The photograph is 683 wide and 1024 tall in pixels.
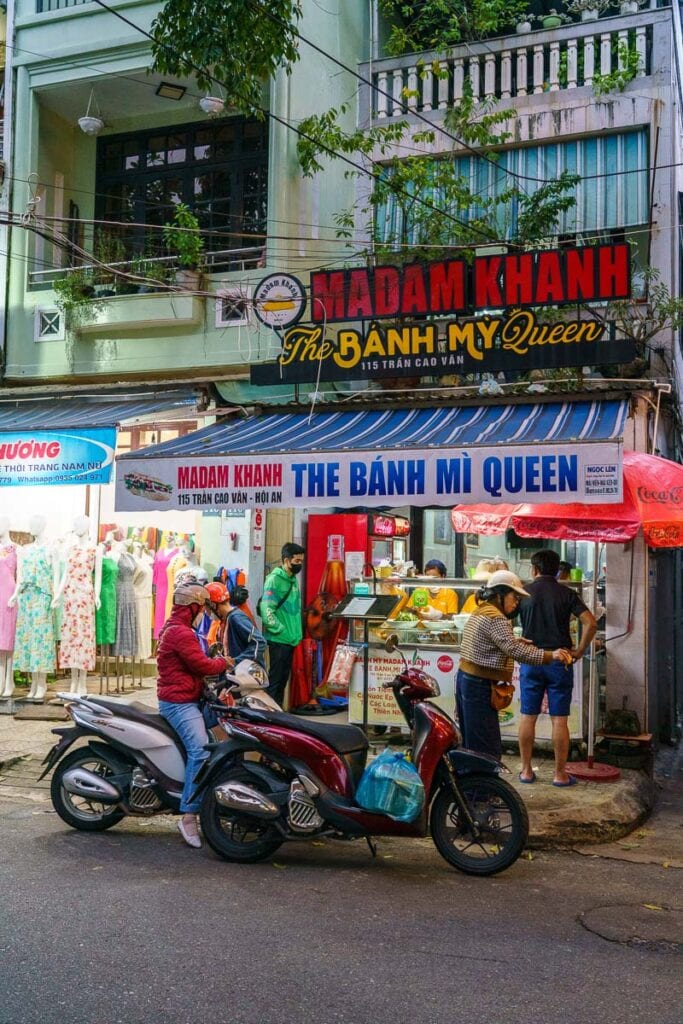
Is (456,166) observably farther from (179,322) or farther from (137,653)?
(137,653)

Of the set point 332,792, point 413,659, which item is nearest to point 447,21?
point 413,659

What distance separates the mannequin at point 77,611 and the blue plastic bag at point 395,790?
238 inches

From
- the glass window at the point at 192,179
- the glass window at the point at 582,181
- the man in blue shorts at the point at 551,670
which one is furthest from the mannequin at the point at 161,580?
the man in blue shorts at the point at 551,670

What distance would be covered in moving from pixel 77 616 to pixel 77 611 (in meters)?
0.06

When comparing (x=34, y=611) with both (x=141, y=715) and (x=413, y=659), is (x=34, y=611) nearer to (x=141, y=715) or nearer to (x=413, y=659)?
(x=413, y=659)

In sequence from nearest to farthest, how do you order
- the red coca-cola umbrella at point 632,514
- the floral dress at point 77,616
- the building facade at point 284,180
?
the red coca-cola umbrella at point 632,514 < the building facade at point 284,180 < the floral dress at point 77,616

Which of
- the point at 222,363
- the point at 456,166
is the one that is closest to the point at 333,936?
the point at 222,363

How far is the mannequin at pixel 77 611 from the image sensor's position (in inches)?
452

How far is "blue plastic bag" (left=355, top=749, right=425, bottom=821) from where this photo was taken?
243 inches

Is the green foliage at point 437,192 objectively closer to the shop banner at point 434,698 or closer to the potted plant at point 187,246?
the potted plant at point 187,246

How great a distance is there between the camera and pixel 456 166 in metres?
12.4

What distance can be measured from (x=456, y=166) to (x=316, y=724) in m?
8.31

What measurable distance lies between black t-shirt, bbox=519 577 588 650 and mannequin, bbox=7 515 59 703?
5764 millimetres

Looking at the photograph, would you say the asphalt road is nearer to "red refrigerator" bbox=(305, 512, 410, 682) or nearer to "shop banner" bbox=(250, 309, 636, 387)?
"shop banner" bbox=(250, 309, 636, 387)
